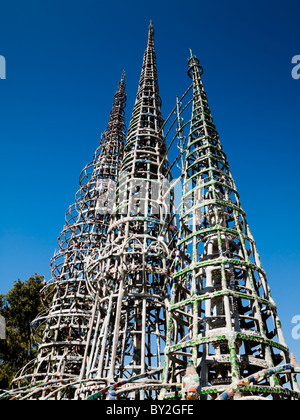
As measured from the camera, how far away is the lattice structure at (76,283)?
81.2ft

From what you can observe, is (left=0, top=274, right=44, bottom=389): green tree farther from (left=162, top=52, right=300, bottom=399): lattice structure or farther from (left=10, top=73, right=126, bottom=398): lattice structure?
(left=162, top=52, right=300, bottom=399): lattice structure

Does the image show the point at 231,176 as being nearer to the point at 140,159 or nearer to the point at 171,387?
the point at 140,159

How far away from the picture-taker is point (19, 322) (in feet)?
116

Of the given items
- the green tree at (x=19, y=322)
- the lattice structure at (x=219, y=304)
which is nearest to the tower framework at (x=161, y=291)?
the lattice structure at (x=219, y=304)

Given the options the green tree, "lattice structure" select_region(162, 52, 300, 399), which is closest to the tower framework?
"lattice structure" select_region(162, 52, 300, 399)

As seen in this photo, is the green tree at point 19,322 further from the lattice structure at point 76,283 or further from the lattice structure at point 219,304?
the lattice structure at point 219,304

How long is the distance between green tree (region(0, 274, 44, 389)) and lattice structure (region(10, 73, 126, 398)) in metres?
1.52

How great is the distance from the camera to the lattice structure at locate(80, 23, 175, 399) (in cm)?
1797

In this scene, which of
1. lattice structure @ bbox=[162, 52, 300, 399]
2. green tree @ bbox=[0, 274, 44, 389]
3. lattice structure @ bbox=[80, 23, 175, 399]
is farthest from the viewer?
green tree @ bbox=[0, 274, 44, 389]

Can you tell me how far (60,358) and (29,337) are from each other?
13150 mm

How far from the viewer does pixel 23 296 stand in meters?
36.7

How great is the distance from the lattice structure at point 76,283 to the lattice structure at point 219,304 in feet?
24.8
